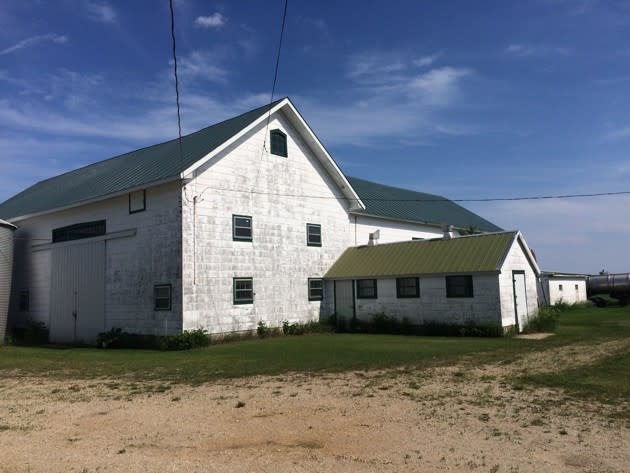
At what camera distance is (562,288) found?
41.9m

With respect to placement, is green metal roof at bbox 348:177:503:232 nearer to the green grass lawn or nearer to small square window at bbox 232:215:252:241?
small square window at bbox 232:215:252:241

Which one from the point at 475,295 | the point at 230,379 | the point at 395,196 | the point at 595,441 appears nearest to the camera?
the point at 595,441

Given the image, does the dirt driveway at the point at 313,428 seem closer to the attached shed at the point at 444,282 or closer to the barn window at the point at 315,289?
the attached shed at the point at 444,282

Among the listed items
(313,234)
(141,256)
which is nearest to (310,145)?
(313,234)

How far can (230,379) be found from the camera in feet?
38.9

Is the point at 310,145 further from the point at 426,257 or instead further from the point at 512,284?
the point at 512,284

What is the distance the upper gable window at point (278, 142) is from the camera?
2405 centimetres

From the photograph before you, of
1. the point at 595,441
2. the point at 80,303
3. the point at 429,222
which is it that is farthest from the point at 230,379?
the point at 429,222

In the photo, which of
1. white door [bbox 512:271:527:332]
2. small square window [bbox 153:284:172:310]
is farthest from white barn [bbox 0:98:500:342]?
white door [bbox 512:271:527:332]

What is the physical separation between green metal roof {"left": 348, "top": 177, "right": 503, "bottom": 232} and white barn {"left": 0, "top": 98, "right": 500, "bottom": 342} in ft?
13.4

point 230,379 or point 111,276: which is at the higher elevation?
point 111,276

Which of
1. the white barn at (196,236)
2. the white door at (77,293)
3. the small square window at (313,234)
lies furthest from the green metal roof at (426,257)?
the white door at (77,293)

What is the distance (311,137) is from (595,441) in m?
20.3

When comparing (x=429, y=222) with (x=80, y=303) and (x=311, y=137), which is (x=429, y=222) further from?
(x=80, y=303)
